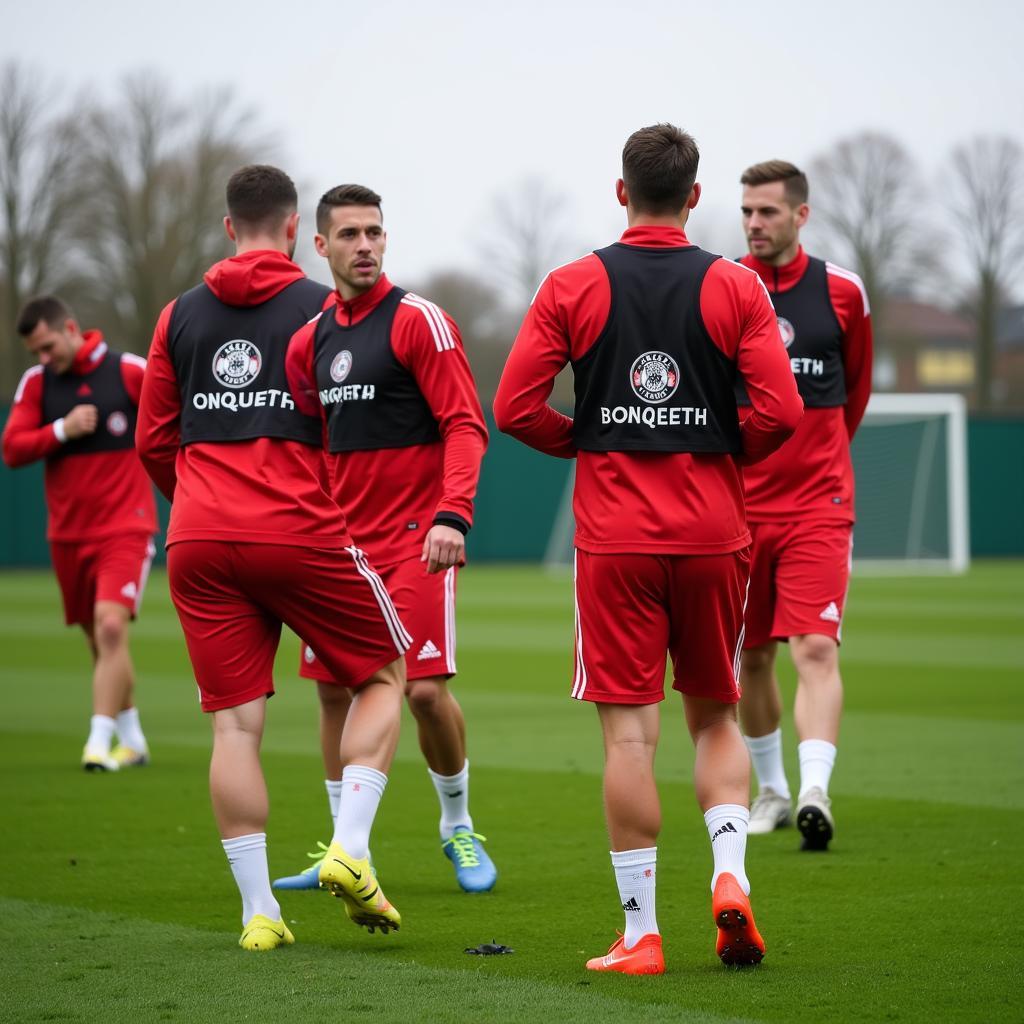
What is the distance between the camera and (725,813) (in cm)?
488

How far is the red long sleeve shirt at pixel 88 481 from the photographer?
385 inches

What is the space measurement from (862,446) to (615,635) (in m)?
29.6

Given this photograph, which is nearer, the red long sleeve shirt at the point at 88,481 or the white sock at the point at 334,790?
the white sock at the point at 334,790

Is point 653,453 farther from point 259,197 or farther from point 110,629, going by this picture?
point 110,629

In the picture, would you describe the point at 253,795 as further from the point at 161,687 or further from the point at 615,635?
the point at 161,687

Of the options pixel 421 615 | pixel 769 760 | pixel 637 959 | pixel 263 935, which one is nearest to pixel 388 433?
pixel 421 615

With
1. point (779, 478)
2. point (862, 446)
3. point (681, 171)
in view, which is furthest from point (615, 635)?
point (862, 446)

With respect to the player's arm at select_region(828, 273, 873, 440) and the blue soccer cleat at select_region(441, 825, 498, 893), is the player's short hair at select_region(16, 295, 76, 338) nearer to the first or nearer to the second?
the player's arm at select_region(828, 273, 873, 440)

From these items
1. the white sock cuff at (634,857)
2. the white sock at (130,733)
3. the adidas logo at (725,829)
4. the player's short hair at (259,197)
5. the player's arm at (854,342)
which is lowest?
the white sock at (130,733)

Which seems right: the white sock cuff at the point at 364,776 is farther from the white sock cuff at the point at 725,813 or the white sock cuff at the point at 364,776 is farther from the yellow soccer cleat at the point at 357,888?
the white sock cuff at the point at 725,813

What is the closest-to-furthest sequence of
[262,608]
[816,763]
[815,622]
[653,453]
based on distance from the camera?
[653,453], [262,608], [816,763], [815,622]

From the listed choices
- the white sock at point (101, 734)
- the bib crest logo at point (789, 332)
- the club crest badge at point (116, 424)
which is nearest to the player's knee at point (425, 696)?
the bib crest logo at point (789, 332)

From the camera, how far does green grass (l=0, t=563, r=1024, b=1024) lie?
4.43 metres

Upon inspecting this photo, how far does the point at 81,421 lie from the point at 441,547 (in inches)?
197
